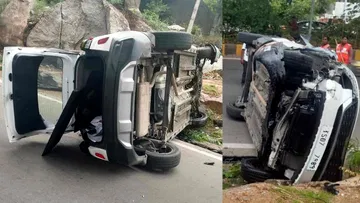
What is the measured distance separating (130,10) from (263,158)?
0.64 meters

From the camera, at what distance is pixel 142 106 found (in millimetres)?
1018

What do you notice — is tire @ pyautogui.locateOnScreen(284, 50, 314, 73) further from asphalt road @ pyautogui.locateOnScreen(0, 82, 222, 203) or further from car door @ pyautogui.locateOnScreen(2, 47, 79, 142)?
car door @ pyautogui.locateOnScreen(2, 47, 79, 142)

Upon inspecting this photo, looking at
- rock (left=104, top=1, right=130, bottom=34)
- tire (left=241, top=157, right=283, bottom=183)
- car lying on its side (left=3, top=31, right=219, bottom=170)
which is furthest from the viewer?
tire (left=241, top=157, right=283, bottom=183)

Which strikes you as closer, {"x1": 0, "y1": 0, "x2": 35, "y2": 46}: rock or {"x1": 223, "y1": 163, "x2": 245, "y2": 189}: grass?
{"x1": 0, "y1": 0, "x2": 35, "y2": 46}: rock

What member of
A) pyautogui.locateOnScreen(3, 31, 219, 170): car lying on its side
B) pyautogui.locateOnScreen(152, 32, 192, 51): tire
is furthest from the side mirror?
pyautogui.locateOnScreen(152, 32, 192, 51): tire

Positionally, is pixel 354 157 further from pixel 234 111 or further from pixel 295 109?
pixel 234 111

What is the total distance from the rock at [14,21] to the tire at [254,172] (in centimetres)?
78

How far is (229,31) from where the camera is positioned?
1.20 meters

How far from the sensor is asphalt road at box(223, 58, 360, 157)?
45.3 inches

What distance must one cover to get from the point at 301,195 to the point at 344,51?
508 mm

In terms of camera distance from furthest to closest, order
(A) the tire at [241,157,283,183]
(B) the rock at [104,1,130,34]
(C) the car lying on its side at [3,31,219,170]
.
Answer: (A) the tire at [241,157,283,183] → (B) the rock at [104,1,130,34] → (C) the car lying on its side at [3,31,219,170]

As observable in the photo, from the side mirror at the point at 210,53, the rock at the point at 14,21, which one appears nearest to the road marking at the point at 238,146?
the side mirror at the point at 210,53

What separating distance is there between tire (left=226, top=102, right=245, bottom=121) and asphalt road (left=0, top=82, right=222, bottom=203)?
164 mm

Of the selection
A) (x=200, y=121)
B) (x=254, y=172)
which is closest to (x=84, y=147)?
(x=200, y=121)
